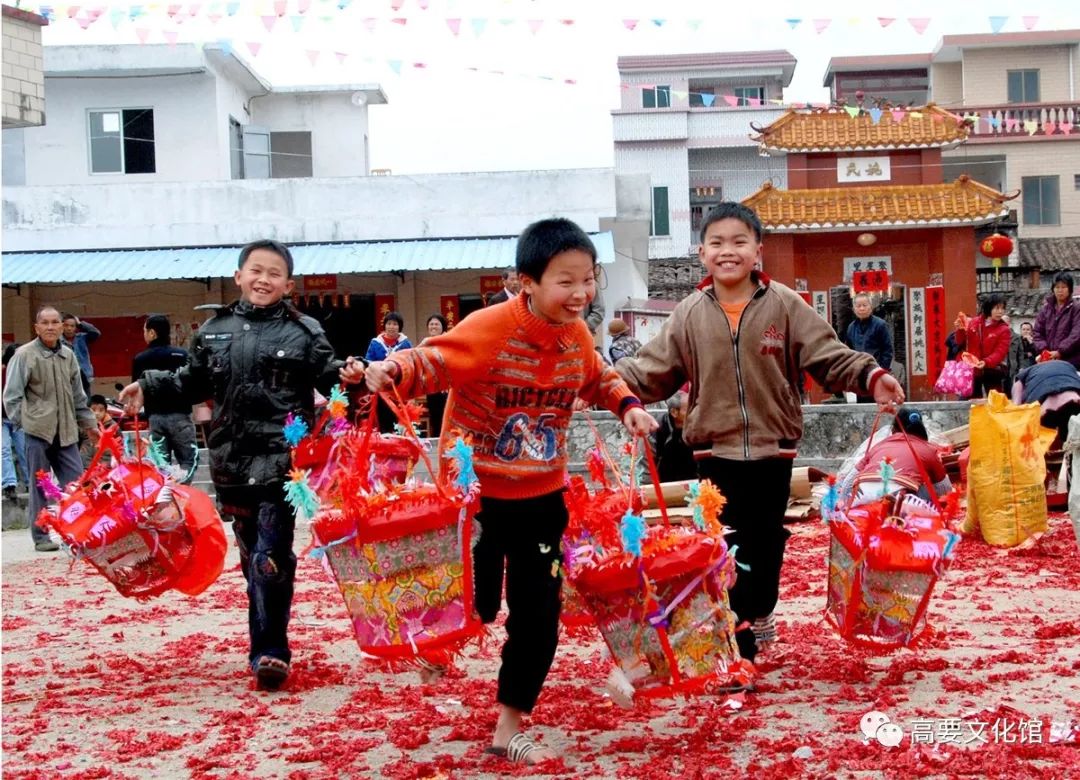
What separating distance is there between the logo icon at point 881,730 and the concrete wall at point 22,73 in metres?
14.3

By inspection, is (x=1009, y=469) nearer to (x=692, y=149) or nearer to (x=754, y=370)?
(x=754, y=370)

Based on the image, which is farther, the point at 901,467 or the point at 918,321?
the point at 918,321

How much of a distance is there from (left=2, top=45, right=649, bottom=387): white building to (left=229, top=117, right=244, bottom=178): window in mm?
1468

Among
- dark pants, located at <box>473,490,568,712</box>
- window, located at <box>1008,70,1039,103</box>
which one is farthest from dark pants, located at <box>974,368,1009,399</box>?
window, located at <box>1008,70,1039,103</box>

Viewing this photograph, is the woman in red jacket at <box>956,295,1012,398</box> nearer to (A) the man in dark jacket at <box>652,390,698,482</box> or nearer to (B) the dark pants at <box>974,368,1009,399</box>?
(B) the dark pants at <box>974,368,1009,399</box>

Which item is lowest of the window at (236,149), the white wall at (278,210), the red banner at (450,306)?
the red banner at (450,306)

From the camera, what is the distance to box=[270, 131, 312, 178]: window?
87.7 ft

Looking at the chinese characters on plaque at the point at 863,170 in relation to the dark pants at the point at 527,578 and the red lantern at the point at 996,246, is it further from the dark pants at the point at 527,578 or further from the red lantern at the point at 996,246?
the dark pants at the point at 527,578

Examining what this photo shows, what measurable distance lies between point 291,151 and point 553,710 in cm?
2394

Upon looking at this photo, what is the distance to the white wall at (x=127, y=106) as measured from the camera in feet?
77.7

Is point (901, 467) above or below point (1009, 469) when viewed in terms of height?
above

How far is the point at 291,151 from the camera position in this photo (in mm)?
26844

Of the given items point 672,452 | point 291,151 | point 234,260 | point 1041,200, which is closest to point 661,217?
point 1041,200

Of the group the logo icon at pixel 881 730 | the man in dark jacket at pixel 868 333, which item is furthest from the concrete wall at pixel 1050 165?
the logo icon at pixel 881 730
